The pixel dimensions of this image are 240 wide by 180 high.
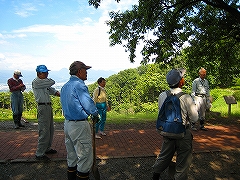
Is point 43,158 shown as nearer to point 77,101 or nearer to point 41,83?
point 41,83

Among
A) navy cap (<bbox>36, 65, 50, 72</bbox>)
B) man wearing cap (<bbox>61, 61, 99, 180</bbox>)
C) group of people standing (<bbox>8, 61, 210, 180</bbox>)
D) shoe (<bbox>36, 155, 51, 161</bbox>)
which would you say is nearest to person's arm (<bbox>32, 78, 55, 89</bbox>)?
navy cap (<bbox>36, 65, 50, 72</bbox>)

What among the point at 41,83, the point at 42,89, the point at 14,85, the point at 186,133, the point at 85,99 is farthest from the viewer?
the point at 14,85

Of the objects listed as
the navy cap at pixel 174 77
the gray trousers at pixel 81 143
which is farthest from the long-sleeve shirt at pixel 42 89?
the navy cap at pixel 174 77

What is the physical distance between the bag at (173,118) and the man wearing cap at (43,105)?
272 centimetres

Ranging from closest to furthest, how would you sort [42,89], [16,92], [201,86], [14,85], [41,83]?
1. [41,83]
2. [42,89]
3. [201,86]
4. [14,85]
5. [16,92]

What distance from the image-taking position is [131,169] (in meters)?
4.71

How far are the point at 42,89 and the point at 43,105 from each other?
0.37 m

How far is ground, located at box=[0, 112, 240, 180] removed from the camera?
14.4 ft

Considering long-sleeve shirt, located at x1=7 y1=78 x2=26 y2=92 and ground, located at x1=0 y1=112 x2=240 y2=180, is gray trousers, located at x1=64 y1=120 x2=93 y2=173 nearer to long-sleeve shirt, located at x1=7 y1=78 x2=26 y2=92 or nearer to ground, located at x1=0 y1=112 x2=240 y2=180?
ground, located at x1=0 y1=112 x2=240 y2=180

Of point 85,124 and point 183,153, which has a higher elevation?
point 85,124

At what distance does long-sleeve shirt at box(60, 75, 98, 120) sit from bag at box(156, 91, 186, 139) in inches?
46.2

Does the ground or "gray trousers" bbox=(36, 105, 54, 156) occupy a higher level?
"gray trousers" bbox=(36, 105, 54, 156)

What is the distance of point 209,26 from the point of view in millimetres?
8836

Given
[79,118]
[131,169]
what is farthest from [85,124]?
[131,169]
